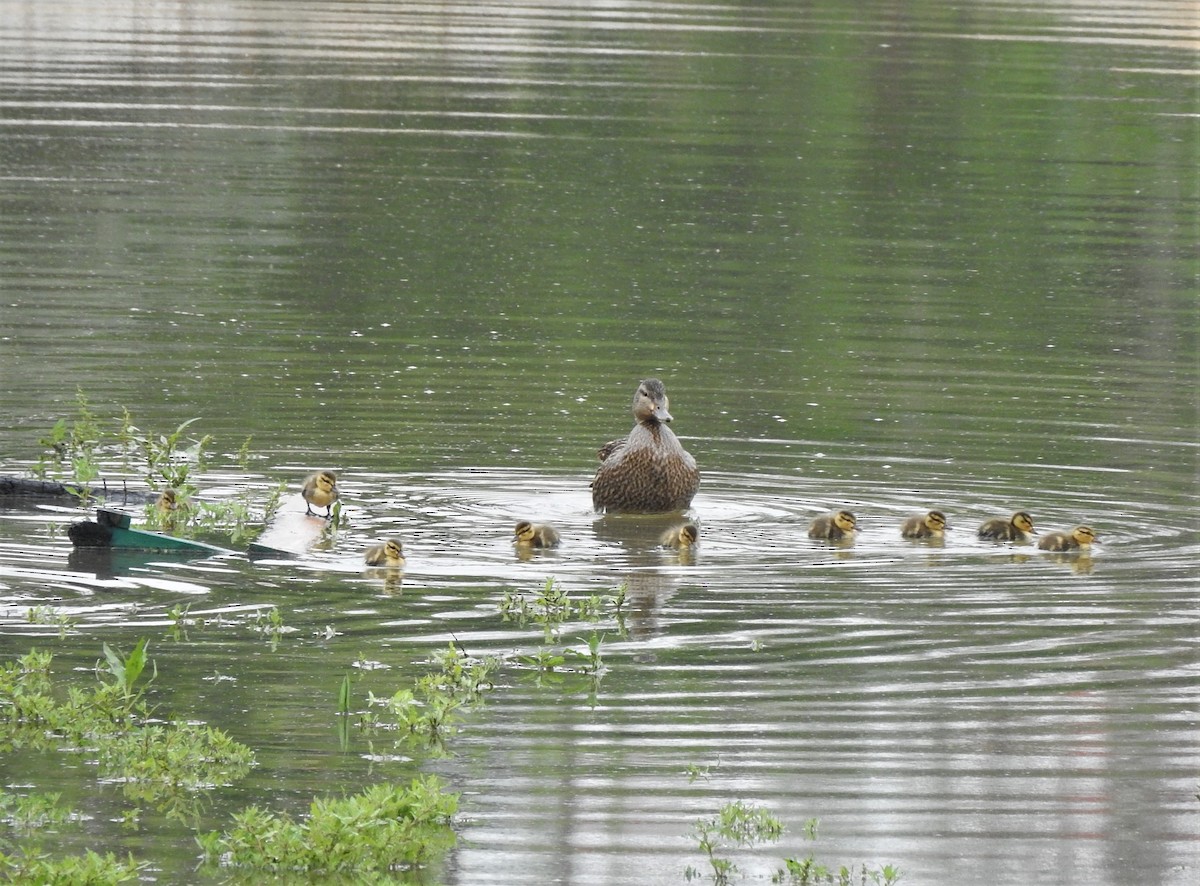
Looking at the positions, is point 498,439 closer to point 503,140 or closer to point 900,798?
point 900,798

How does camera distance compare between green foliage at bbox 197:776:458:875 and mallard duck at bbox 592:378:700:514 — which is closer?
green foliage at bbox 197:776:458:875

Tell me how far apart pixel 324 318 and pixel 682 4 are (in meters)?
40.5

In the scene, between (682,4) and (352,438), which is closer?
(352,438)

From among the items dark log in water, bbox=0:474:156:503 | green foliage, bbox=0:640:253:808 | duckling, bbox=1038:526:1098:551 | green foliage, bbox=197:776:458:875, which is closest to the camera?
green foliage, bbox=197:776:458:875

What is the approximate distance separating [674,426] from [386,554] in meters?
4.66

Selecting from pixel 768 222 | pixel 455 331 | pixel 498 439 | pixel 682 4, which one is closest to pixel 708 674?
pixel 498 439

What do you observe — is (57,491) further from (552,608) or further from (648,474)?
(552,608)

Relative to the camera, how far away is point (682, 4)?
59062 mm

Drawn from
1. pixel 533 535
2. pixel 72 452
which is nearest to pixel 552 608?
pixel 533 535

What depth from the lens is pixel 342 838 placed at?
25.2ft

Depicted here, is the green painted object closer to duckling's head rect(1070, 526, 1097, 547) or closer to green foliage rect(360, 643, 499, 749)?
green foliage rect(360, 643, 499, 749)

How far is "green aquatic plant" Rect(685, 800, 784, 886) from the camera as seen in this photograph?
8.12 meters

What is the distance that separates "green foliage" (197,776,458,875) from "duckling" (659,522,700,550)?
5.03 m

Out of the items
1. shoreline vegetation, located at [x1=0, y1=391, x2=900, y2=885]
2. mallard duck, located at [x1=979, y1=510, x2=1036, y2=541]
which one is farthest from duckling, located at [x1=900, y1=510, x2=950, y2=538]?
shoreline vegetation, located at [x1=0, y1=391, x2=900, y2=885]
